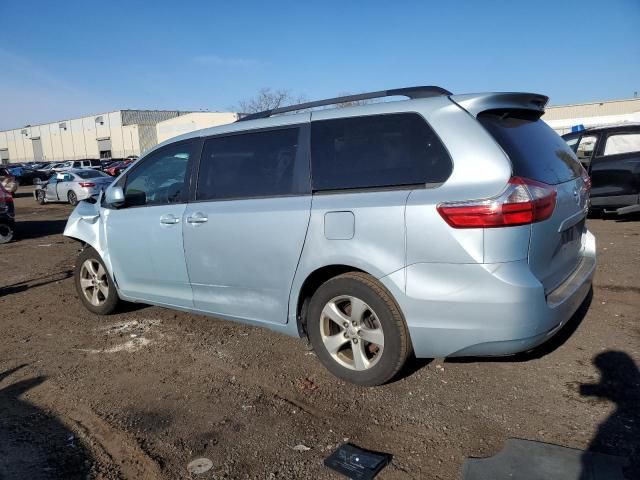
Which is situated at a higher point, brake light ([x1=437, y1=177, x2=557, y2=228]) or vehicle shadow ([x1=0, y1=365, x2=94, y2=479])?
brake light ([x1=437, y1=177, x2=557, y2=228])

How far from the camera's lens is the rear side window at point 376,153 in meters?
3.08

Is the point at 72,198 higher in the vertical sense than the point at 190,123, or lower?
lower

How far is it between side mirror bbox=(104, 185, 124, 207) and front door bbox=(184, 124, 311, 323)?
89 cm

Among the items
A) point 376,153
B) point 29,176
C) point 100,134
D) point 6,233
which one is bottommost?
point 6,233

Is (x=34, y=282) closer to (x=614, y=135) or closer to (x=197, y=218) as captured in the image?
(x=197, y=218)

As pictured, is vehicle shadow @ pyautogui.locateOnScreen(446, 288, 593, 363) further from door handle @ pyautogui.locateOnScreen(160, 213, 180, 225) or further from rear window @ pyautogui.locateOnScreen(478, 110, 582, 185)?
door handle @ pyautogui.locateOnScreen(160, 213, 180, 225)

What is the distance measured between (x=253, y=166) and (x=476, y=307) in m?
1.99

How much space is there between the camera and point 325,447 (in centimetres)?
281

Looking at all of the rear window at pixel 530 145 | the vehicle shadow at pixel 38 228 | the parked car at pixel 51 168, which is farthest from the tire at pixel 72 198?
the parked car at pixel 51 168

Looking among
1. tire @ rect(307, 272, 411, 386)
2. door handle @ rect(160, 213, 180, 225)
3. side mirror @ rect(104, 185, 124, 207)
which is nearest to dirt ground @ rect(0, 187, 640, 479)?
tire @ rect(307, 272, 411, 386)

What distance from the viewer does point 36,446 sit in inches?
115

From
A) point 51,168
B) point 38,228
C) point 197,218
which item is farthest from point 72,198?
point 51,168

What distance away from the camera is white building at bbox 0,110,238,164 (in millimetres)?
64000

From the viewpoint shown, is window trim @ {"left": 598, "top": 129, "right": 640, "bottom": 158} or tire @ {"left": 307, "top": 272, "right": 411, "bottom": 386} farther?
window trim @ {"left": 598, "top": 129, "right": 640, "bottom": 158}
